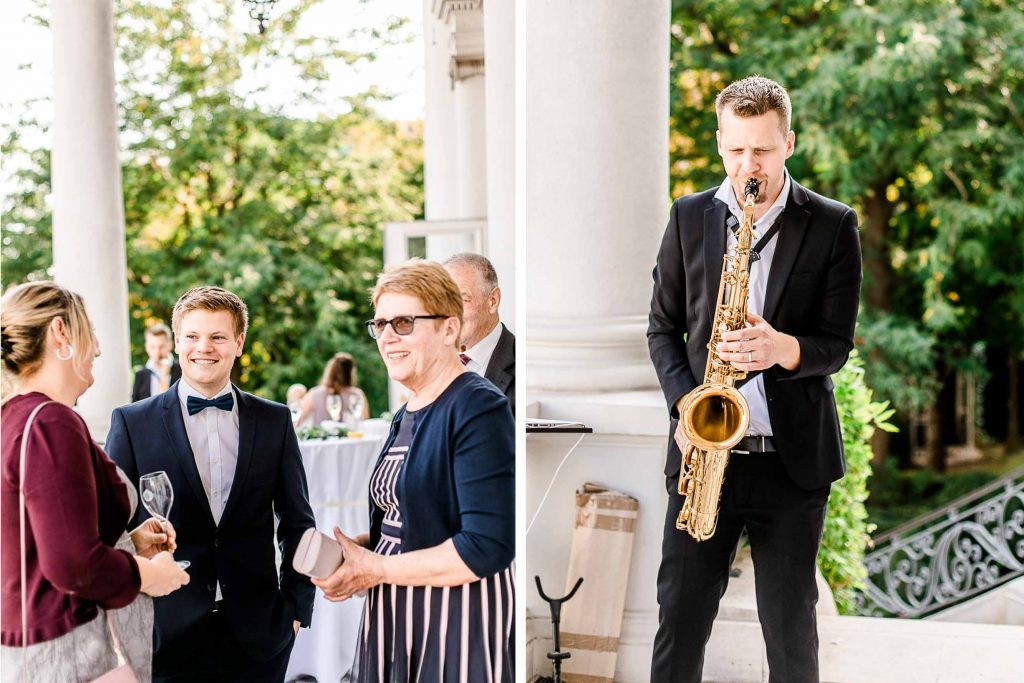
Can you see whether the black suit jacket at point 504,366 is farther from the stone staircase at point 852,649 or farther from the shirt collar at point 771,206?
the stone staircase at point 852,649

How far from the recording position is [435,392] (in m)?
2.79

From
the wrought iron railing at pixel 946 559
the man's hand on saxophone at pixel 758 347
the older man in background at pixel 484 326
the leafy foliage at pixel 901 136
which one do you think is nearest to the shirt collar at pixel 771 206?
the man's hand on saxophone at pixel 758 347

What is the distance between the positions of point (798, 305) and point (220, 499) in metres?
1.67

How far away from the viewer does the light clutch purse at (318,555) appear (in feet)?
9.07

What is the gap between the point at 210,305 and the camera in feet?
9.29

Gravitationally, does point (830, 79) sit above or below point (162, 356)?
above

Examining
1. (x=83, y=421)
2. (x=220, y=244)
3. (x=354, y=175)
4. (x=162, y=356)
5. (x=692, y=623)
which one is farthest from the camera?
(x=354, y=175)

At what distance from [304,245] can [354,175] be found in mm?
1072

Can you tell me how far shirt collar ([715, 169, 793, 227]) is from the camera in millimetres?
3094

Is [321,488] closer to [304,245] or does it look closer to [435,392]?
[435,392]

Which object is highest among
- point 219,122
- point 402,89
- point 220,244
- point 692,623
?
point 219,122

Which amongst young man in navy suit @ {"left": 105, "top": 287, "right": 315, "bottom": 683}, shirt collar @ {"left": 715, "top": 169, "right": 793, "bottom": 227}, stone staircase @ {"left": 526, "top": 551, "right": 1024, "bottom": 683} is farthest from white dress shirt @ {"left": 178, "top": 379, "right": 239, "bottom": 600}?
shirt collar @ {"left": 715, "top": 169, "right": 793, "bottom": 227}

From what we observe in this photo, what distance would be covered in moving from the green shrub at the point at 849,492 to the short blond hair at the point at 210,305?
3.34m

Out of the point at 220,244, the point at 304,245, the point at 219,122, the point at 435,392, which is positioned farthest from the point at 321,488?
the point at 219,122
